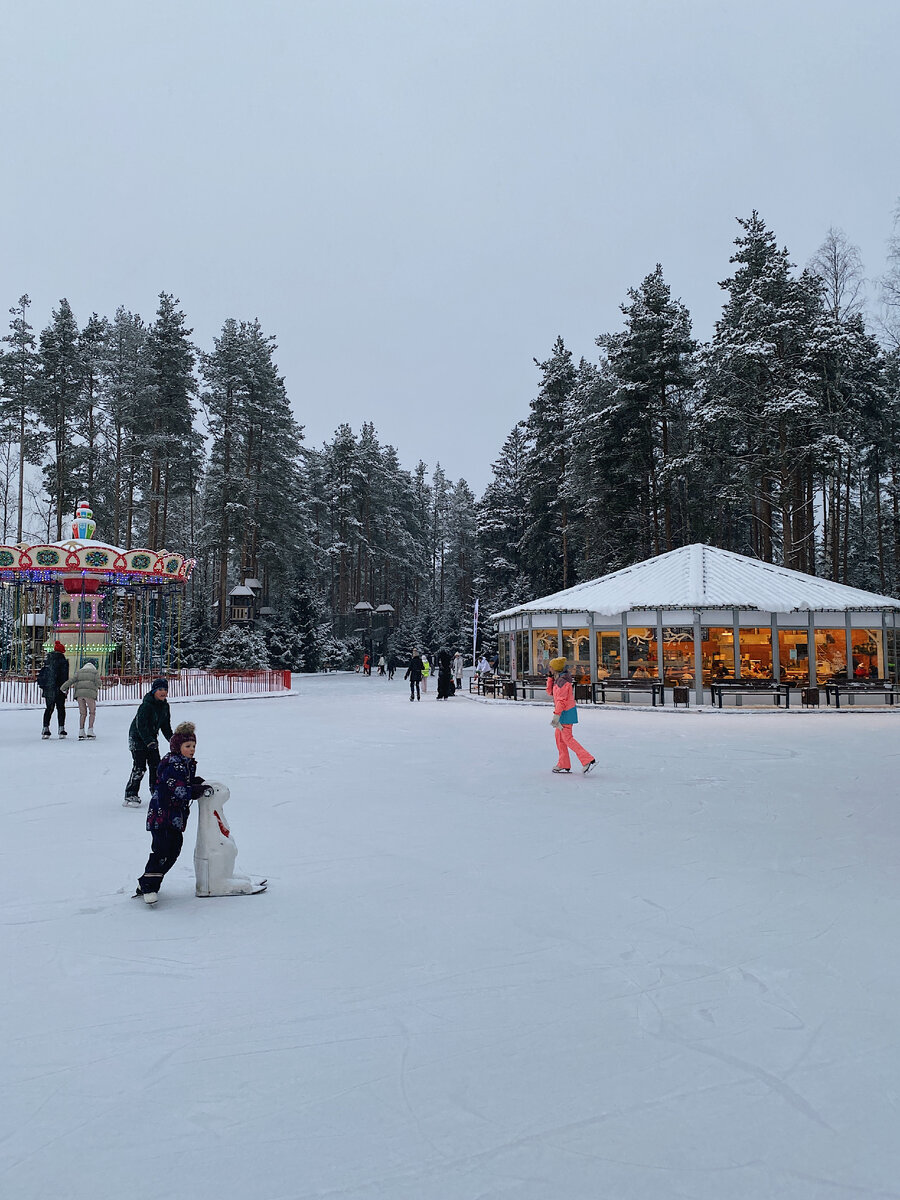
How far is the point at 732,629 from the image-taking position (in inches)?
1001

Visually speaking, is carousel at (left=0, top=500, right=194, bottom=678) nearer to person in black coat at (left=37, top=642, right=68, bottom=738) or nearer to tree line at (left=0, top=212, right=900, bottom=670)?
tree line at (left=0, top=212, right=900, bottom=670)

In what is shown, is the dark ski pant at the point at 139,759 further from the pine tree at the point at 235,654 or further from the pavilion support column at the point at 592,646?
the pine tree at the point at 235,654

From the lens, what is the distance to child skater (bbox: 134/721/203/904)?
17.3 feet

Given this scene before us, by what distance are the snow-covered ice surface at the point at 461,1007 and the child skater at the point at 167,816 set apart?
19cm

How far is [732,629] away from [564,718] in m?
16.9

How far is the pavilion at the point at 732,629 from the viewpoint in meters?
25.2

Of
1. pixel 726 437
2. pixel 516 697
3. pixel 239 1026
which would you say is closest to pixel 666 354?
pixel 726 437

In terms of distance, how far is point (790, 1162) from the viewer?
2.55 m

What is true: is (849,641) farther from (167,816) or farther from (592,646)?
(167,816)

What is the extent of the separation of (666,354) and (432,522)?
5831 centimetres

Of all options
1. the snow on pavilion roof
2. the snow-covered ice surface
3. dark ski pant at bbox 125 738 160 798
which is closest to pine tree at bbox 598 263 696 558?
the snow on pavilion roof

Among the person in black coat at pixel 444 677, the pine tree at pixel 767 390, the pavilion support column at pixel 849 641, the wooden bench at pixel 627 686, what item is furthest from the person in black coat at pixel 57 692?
the pine tree at pixel 767 390

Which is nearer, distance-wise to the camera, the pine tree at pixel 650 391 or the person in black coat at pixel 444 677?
the person in black coat at pixel 444 677

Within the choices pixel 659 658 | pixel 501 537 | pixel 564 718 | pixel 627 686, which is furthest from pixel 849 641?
pixel 501 537
